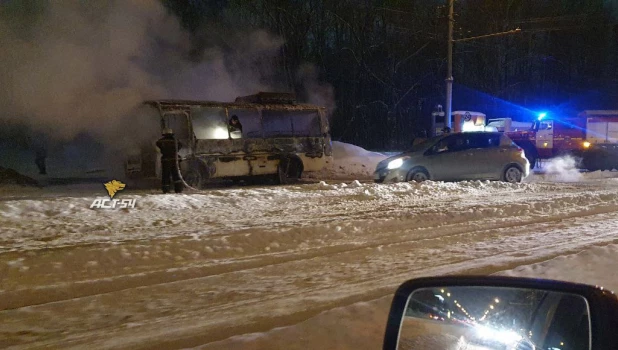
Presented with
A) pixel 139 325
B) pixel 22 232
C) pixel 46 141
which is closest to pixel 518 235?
pixel 139 325

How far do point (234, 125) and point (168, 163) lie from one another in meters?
3.62

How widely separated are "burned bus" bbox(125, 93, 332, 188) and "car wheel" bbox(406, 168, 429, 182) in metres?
3.77

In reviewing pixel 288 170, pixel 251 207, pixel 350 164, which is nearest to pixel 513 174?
pixel 288 170

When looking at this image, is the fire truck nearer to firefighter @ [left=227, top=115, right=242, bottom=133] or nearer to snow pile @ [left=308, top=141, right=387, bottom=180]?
snow pile @ [left=308, top=141, right=387, bottom=180]

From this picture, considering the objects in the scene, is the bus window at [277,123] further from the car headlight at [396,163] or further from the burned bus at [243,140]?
the car headlight at [396,163]

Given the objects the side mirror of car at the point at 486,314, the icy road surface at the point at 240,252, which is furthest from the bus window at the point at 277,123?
the side mirror of car at the point at 486,314

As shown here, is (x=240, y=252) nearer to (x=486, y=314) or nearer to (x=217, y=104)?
(x=486, y=314)

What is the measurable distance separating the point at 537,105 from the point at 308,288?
41.2m

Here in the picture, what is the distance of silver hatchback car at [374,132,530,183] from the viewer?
45.2ft

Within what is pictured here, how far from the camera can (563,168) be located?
20188 mm

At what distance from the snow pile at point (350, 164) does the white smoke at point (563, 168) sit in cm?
637

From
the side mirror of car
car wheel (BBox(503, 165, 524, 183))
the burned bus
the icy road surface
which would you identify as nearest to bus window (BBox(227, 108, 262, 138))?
the burned bus

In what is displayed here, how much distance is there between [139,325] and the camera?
4.54 m

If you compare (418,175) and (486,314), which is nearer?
(486,314)
